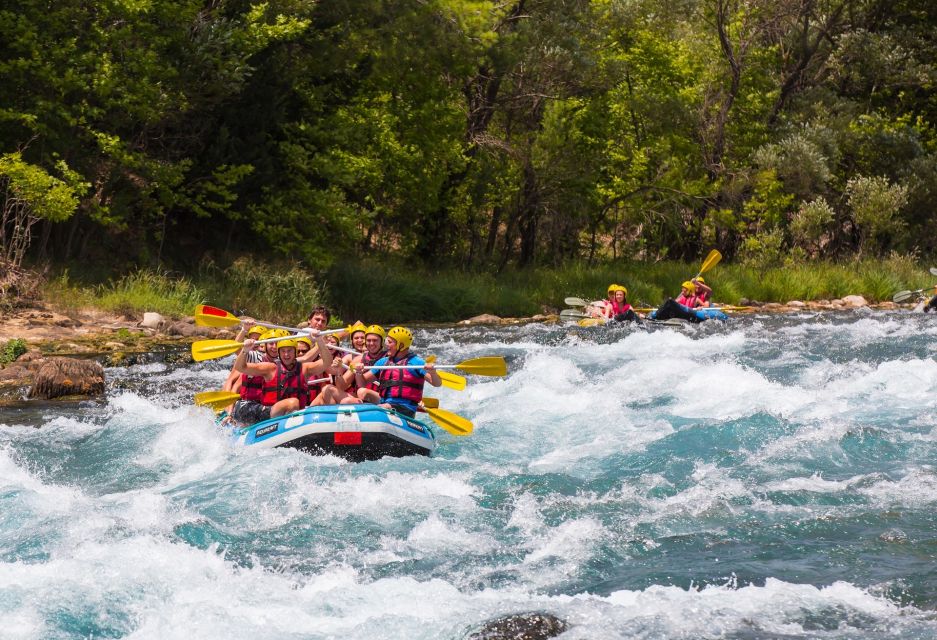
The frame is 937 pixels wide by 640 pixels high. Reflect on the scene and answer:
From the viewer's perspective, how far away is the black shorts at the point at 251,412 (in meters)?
10.1

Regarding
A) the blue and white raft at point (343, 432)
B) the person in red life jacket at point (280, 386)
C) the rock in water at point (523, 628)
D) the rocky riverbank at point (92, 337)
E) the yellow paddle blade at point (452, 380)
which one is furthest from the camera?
the rocky riverbank at point (92, 337)

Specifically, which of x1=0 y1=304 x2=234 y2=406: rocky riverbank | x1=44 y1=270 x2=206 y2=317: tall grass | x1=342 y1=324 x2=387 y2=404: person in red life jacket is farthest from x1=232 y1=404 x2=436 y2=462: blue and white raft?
x1=44 y1=270 x2=206 y2=317: tall grass

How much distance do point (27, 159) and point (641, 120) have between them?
16.1m

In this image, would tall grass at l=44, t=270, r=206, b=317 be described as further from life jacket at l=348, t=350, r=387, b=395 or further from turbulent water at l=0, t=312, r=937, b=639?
life jacket at l=348, t=350, r=387, b=395

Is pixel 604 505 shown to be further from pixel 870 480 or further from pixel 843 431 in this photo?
pixel 843 431

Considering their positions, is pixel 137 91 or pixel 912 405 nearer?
pixel 912 405

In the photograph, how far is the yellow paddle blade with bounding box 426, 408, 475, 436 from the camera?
10.2m

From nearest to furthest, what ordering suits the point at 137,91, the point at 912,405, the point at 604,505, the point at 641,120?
the point at 604,505 → the point at 912,405 → the point at 137,91 → the point at 641,120

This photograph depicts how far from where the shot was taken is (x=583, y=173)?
27047mm

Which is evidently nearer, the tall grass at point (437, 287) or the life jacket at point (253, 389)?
the life jacket at point (253, 389)

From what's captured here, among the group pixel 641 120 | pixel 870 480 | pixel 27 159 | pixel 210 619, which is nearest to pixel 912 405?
pixel 870 480

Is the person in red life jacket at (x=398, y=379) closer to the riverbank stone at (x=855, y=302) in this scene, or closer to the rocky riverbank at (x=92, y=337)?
the rocky riverbank at (x=92, y=337)

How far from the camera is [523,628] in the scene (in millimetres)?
5805

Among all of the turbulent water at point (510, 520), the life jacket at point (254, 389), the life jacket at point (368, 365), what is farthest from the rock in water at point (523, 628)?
the life jacket at point (254, 389)
